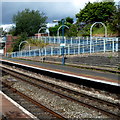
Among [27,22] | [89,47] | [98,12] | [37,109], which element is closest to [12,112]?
[37,109]

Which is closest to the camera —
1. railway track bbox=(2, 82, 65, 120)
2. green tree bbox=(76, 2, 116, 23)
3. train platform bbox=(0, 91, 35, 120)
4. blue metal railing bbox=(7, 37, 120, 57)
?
train platform bbox=(0, 91, 35, 120)

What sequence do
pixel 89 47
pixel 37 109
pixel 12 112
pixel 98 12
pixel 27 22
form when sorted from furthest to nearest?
pixel 27 22 < pixel 98 12 < pixel 89 47 < pixel 37 109 < pixel 12 112

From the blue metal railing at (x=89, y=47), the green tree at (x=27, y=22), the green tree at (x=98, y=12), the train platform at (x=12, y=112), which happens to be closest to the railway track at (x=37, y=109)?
the train platform at (x=12, y=112)

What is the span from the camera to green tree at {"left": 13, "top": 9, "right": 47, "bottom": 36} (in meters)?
82.9

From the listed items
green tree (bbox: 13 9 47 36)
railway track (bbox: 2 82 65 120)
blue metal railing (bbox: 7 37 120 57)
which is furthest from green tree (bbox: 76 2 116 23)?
railway track (bbox: 2 82 65 120)

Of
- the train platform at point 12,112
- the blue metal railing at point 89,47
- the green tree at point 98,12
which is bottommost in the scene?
the train platform at point 12,112

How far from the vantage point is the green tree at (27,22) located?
272 ft

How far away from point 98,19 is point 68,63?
87.7ft

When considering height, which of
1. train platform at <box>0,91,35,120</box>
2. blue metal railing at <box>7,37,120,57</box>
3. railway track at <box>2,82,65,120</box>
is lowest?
railway track at <box>2,82,65,120</box>

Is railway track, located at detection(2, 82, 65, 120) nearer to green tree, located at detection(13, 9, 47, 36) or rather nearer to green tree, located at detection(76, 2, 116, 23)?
green tree, located at detection(76, 2, 116, 23)

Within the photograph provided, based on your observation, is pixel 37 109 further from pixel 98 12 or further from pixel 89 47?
pixel 98 12

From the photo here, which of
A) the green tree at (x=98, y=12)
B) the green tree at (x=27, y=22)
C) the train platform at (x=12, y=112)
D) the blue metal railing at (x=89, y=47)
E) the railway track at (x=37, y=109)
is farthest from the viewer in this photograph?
the green tree at (x=27, y=22)

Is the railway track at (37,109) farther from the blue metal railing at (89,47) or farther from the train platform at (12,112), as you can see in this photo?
the blue metal railing at (89,47)

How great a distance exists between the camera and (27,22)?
274 ft
